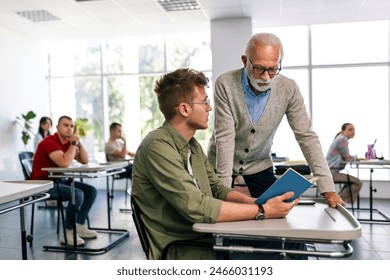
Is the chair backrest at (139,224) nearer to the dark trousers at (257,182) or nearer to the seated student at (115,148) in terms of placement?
the dark trousers at (257,182)

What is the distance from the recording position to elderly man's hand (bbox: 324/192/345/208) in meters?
1.34

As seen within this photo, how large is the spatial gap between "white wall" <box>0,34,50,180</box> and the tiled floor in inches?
→ 50.1

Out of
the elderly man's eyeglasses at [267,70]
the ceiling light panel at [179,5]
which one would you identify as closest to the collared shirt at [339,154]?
the ceiling light panel at [179,5]

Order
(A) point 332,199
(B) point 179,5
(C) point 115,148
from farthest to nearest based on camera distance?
(C) point 115,148 → (B) point 179,5 → (A) point 332,199

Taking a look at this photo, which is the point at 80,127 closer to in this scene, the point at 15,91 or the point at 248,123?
the point at 15,91

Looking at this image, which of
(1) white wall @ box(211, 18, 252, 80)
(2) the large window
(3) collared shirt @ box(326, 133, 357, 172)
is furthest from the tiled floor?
(1) white wall @ box(211, 18, 252, 80)

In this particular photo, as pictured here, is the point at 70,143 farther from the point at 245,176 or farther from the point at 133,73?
the point at 133,73

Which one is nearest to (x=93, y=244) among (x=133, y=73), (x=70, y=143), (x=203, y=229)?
(x=70, y=143)

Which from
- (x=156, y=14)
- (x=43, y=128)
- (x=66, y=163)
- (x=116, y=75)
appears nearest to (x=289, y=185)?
(x=66, y=163)

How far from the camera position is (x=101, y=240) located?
3.39 metres

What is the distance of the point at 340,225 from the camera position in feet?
3.41

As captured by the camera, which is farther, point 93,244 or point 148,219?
point 93,244

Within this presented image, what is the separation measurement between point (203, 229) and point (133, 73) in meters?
5.97

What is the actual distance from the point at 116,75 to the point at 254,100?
5.49m
